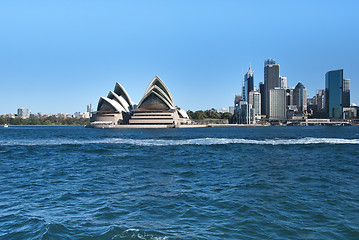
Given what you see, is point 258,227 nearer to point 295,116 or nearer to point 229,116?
point 229,116

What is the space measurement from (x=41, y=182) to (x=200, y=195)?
575 cm

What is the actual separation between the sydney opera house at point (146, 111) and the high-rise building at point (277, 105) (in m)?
106

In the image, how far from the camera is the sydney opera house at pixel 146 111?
316 ft

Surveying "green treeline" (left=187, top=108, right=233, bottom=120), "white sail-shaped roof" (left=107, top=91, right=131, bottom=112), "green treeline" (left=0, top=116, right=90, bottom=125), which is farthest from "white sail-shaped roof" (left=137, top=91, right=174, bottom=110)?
"green treeline" (left=0, top=116, right=90, bottom=125)

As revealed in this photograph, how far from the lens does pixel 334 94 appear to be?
183m

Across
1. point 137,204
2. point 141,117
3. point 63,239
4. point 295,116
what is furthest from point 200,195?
point 295,116

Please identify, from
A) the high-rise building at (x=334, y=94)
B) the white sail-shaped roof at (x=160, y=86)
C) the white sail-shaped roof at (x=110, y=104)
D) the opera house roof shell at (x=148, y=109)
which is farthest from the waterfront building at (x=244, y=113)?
the white sail-shaped roof at (x=110, y=104)

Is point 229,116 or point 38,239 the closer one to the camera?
point 38,239

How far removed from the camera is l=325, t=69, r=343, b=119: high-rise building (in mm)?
180375

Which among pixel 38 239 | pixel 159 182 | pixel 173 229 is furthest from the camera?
pixel 159 182

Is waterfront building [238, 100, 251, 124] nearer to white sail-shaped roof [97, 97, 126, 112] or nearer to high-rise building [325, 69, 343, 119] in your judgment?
high-rise building [325, 69, 343, 119]

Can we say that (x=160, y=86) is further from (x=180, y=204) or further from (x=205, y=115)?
(x=180, y=204)

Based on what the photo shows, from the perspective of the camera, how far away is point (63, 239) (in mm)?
5484

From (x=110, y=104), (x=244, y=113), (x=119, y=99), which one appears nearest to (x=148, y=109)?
(x=119, y=99)
